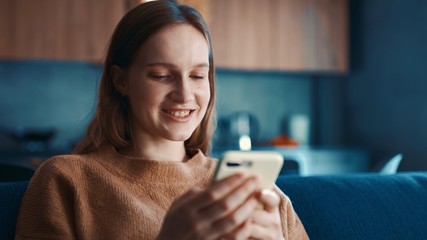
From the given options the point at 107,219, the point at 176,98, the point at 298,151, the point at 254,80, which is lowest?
the point at 298,151

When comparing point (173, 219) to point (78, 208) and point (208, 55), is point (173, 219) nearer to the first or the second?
point (78, 208)

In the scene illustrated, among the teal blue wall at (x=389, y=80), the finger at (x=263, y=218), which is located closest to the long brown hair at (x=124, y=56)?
the finger at (x=263, y=218)

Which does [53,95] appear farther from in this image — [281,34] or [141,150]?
[141,150]

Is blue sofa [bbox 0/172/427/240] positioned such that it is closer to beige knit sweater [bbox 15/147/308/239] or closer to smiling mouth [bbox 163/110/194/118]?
beige knit sweater [bbox 15/147/308/239]

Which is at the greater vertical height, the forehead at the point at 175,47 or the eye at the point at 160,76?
the forehead at the point at 175,47

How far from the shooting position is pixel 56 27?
3822 mm

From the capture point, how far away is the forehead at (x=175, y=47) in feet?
3.74

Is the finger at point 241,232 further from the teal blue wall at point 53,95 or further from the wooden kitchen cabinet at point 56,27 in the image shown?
the wooden kitchen cabinet at point 56,27

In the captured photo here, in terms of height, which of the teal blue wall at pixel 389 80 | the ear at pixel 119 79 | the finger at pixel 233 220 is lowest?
the teal blue wall at pixel 389 80

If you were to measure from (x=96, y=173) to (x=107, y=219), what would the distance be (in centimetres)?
10

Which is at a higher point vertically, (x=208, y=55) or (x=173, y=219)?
(x=208, y=55)

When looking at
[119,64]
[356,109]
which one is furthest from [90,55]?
[119,64]

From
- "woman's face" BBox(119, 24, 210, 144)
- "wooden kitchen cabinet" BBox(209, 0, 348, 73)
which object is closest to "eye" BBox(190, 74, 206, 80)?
"woman's face" BBox(119, 24, 210, 144)

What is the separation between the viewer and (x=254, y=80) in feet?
15.9
